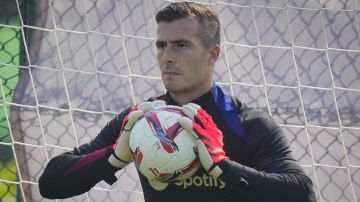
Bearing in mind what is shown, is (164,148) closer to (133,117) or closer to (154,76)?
(133,117)

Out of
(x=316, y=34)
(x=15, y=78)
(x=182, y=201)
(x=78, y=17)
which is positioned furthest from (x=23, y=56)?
(x=182, y=201)

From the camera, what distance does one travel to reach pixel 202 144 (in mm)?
2320

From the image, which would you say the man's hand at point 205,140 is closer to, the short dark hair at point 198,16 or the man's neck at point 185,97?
the man's neck at point 185,97

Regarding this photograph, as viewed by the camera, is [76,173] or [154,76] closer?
[76,173]

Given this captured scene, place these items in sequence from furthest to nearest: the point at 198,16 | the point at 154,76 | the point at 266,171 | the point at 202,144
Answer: the point at 154,76 → the point at 198,16 → the point at 266,171 → the point at 202,144

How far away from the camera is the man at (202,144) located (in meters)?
2.35

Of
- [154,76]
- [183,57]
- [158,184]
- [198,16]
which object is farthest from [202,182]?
[154,76]

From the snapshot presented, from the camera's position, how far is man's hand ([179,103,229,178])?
2.32 m

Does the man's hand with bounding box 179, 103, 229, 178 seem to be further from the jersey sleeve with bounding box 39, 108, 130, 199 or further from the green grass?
the green grass

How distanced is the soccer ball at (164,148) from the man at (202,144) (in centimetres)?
4

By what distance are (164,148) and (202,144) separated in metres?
0.13

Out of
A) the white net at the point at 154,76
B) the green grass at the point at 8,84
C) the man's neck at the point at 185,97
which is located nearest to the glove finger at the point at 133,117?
the man's neck at the point at 185,97

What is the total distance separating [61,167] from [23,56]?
1.72 m

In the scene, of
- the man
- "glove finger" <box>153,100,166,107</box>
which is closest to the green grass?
the man
